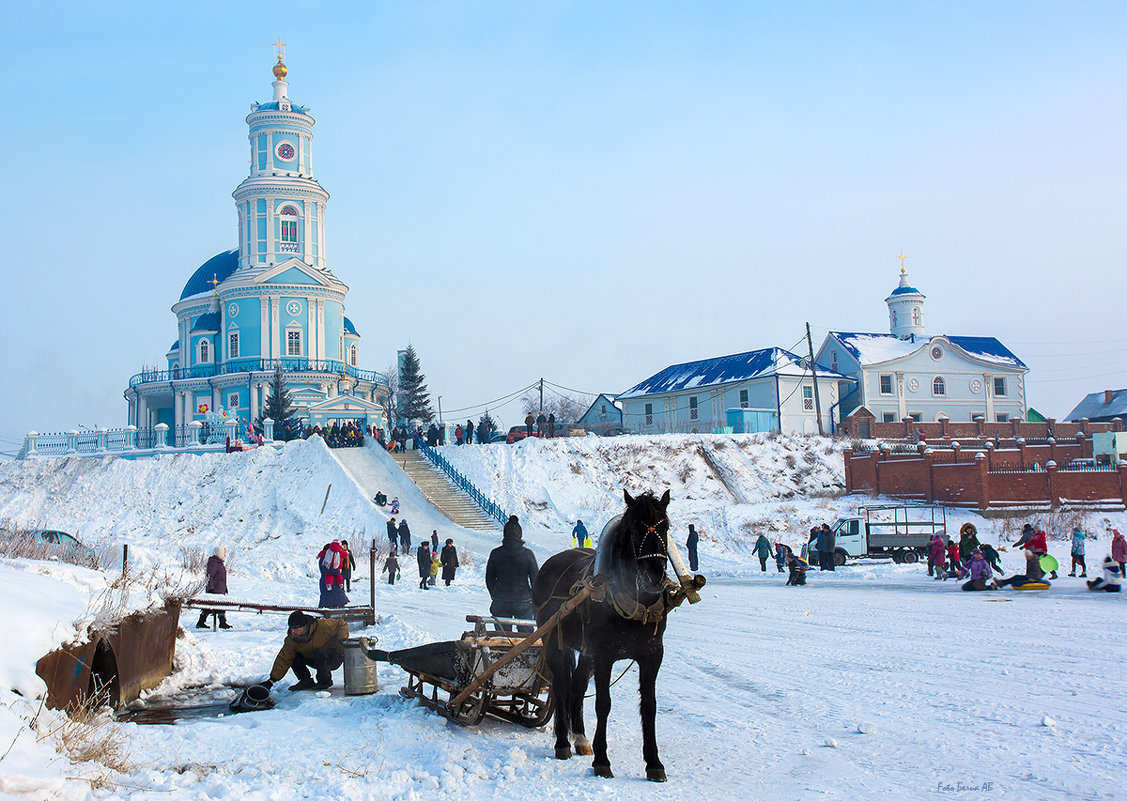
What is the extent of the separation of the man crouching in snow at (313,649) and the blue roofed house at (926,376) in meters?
52.9

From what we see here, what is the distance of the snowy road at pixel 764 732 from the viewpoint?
6.62 m

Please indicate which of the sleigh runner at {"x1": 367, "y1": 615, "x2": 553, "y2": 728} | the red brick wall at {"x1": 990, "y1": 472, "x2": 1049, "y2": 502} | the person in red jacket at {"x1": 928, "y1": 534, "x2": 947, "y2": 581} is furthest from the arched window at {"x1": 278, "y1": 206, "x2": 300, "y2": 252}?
the sleigh runner at {"x1": 367, "y1": 615, "x2": 553, "y2": 728}

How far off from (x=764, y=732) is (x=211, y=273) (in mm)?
67004

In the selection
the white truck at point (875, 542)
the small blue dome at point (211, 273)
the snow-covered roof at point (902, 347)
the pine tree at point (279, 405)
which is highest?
the small blue dome at point (211, 273)

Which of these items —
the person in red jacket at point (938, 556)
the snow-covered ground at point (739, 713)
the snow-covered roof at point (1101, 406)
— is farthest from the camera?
the snow-covered roof at point (1101, 406)

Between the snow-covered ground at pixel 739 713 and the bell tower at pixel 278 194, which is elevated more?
the bell tower at pixel 278 194

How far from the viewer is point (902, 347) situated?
209 feet

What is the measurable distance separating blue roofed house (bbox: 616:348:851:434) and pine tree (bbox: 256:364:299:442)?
2026 cm

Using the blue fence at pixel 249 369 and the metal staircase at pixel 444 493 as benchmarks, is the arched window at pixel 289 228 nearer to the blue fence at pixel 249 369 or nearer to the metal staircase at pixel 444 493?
the blue fence at pixel 249 369

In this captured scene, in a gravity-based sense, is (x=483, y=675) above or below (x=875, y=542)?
above

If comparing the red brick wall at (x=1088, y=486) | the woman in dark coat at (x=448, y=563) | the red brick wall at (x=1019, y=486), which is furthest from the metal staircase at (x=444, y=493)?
the red brick wall at (x=1088, y=486)

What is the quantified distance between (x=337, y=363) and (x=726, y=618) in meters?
51.0

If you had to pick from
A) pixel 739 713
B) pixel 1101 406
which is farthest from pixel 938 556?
pixel 1101 406

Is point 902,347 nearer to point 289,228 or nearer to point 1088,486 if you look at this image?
point 1088,486
